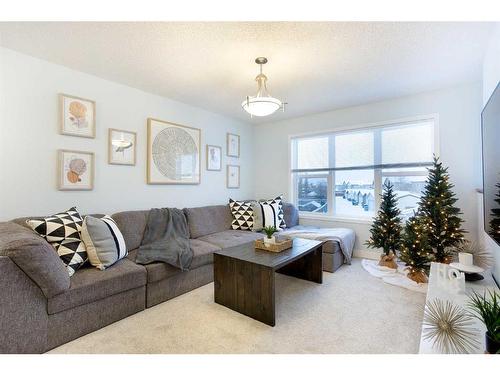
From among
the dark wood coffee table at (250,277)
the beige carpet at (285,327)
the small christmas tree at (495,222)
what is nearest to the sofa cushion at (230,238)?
the dark wood coffee table at (250,277)

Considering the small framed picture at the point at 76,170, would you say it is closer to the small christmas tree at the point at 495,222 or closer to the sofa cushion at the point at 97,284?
the sofa cushion at the point at 97,284

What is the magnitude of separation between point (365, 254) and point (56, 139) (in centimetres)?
418

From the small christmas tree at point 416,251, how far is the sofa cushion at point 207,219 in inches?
93.7

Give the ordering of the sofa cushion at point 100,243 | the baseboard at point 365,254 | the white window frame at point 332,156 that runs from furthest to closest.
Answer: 1. the baseboard at point 365,254
2. the white window frame at point 332,156
3. the sofa cushion at point 100,243

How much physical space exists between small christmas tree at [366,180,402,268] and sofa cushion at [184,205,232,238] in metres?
2.11

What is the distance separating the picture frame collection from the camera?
8.13ft

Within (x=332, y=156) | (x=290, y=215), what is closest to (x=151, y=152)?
(x=290, y=215)

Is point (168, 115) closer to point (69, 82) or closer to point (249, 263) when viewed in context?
point (69, 82)

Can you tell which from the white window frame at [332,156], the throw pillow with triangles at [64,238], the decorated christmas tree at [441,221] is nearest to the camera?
the throw pillow with triangles at [64,238]

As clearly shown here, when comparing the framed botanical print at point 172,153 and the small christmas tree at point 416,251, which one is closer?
the small christmas tree at point 416,251

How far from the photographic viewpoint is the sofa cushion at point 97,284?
1661 mm

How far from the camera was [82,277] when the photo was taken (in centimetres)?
→ 184

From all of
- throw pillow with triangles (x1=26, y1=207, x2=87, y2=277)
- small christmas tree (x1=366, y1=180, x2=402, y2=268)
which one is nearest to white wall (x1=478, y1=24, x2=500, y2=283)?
small christmas tree (x1=366, y1=180, x2=402, y2=268)

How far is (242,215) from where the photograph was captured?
3818 mm
